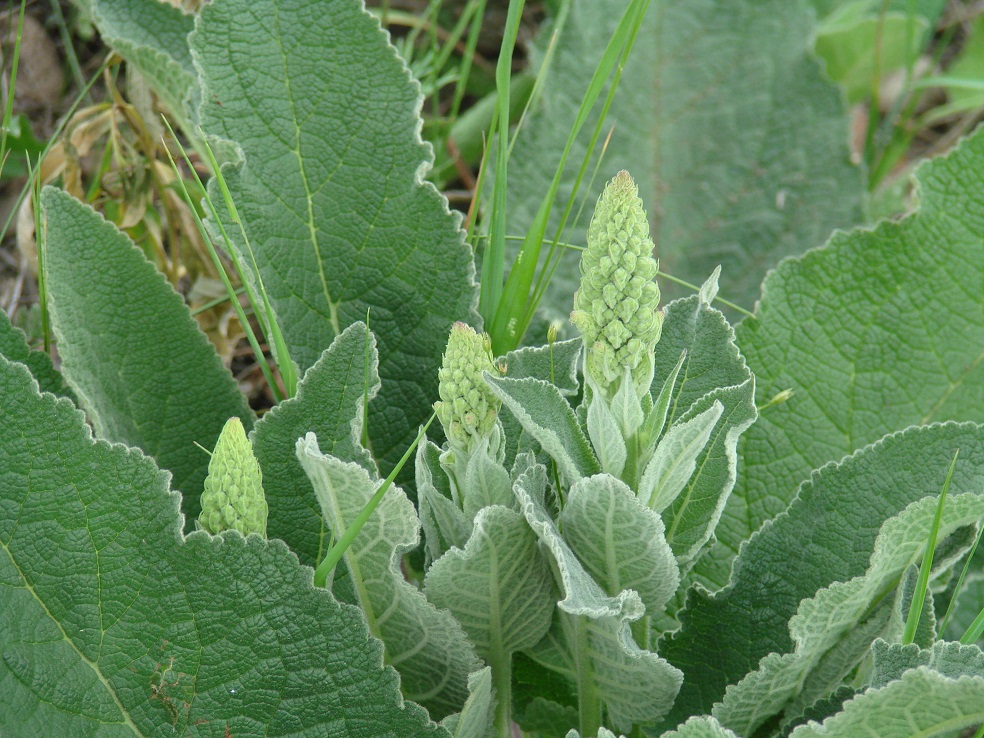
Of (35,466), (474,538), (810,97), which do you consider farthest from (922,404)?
(35,466)

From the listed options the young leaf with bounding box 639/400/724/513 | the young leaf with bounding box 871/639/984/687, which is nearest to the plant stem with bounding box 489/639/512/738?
the young leaf with bounding box 639/400/724/513

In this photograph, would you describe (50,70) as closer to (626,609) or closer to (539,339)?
(539,339)

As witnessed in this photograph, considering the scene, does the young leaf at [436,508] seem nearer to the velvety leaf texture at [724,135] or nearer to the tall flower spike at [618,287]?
the tall flower spike at [618,287]

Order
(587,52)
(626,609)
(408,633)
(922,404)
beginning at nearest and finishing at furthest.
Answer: (626,609), (408,633), (922,404), (587,52)

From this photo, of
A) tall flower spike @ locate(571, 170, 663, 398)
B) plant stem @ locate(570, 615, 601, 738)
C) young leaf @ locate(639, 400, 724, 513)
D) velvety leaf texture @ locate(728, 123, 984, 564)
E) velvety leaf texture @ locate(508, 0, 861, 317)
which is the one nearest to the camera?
tall flower spike @ locate(571, 170, 663, 398)

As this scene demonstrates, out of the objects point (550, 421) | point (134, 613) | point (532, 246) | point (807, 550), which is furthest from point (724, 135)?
point (134, 613)

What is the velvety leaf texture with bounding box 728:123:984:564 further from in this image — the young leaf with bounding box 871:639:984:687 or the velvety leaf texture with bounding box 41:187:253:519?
the velvety leaf texture with bounding box 41:187:253:519
